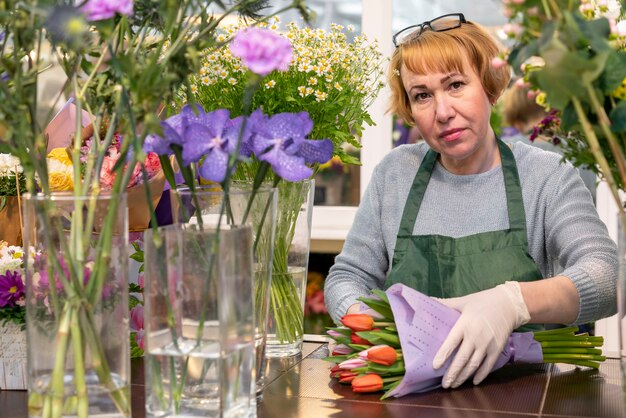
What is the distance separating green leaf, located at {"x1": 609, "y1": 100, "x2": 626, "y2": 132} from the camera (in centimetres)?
88

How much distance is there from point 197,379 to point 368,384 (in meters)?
0.36

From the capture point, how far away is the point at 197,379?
98 centimetres

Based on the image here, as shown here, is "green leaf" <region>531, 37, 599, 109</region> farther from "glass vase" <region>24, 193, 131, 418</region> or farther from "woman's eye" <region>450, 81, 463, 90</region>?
"woman's eye" <region>450, 81, 463, 90</region>

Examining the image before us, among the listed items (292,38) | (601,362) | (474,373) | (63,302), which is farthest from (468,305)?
(63,302)

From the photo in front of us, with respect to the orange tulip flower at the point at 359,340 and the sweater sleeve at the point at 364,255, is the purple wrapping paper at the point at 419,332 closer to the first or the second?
the orange tulip flower at the point at 359,340

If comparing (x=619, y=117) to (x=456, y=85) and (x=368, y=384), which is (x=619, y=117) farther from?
(x=456, y=85)

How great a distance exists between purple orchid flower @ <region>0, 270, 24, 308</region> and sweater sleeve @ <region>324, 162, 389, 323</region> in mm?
754

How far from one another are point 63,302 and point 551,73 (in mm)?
569

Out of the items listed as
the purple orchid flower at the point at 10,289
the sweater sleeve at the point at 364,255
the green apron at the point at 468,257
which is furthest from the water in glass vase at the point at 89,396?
the green apron at the point at 468,257

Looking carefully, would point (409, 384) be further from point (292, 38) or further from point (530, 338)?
point (292, 38)

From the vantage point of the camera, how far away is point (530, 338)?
4.63ft

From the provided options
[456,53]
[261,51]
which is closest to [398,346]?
[261,51]

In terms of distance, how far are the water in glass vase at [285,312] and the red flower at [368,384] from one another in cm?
27

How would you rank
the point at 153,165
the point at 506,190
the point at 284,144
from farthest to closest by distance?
the point at 506,190, the point at 153,165, the point at 284,144
